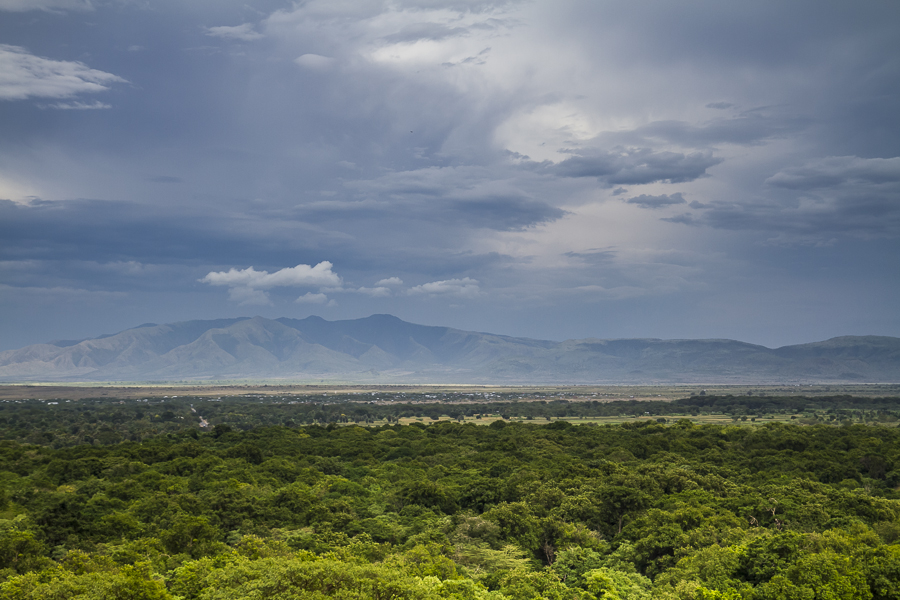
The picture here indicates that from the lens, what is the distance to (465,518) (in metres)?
46.0

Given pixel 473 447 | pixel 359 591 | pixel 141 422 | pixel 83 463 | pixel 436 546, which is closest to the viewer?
pixel 359 591

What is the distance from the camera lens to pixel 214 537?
142 ft

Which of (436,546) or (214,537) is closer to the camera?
(436,546)

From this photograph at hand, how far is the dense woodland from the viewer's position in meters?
29.5

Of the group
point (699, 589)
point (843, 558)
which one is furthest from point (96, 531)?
point (843, 558)

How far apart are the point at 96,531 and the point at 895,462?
6969cm

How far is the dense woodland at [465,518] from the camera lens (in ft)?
96.9

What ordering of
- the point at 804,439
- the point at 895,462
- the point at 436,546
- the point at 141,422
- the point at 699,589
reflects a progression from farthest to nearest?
the point at 141,422
the point at 804,439
the point at 895,462
the point at 436,546
the point at 699,589

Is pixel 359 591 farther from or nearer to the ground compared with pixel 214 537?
farther from the ground

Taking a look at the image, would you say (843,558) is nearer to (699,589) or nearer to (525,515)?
(699,589)

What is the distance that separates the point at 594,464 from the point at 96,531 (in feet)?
141

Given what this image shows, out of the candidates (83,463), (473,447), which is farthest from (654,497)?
(83,463)

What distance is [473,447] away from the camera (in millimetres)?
81812

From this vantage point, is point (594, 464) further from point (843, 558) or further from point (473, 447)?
point (843, 558)
